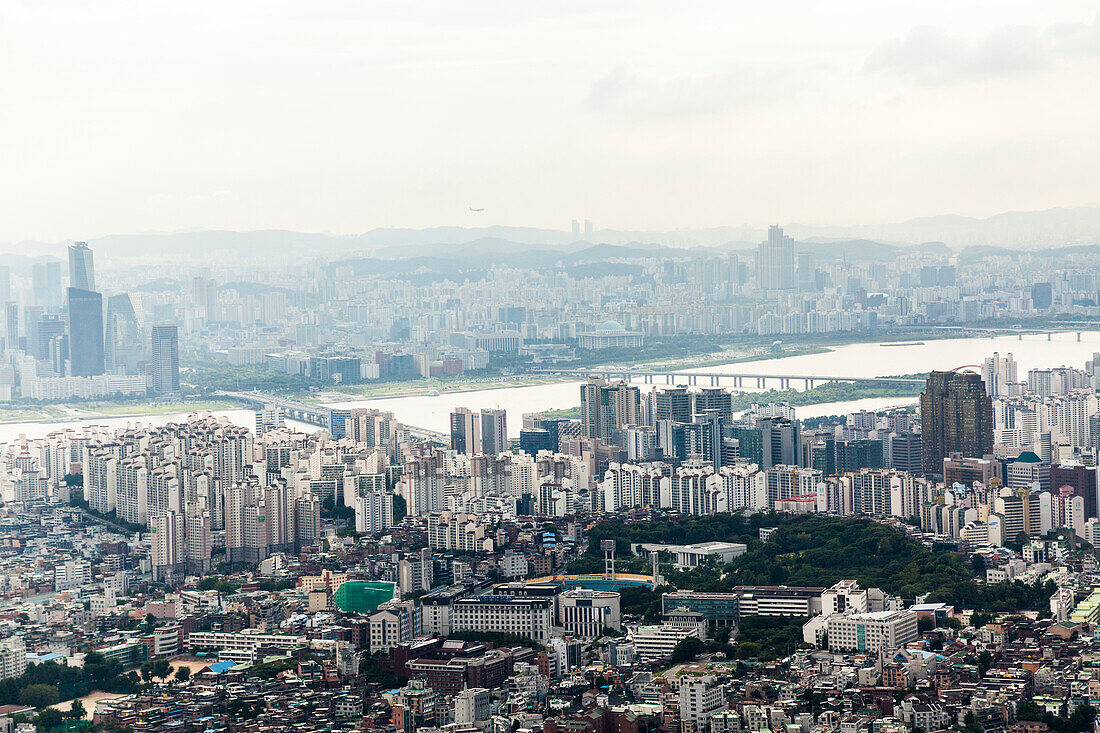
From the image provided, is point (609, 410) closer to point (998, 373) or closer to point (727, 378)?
point (998, 373)

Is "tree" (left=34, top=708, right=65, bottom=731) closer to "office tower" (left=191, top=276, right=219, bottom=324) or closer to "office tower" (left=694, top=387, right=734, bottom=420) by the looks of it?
"office tower" (left=694, top=387, right=734, bottom=420)

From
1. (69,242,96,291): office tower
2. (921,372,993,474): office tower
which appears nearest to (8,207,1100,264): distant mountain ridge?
(69,242,96,291): office tower

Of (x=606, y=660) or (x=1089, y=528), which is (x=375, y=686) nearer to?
(x=606, y=660)

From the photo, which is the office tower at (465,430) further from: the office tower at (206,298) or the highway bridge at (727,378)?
the office tower at (206,298)

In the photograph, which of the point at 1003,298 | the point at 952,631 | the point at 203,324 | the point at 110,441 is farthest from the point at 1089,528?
the point at 203,324

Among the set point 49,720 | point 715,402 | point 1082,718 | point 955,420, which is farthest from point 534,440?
point 1082,718
